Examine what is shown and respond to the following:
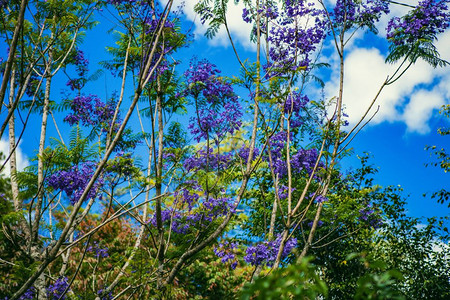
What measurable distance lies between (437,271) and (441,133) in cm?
329

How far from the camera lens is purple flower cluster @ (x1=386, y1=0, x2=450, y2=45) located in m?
5.47

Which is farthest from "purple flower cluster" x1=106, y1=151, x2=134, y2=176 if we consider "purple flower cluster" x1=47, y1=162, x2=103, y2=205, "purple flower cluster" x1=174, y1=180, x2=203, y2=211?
"purple flower cluster" x1=174, y1=180, x2=203, y2=211

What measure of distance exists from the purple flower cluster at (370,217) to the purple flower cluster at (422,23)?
13.3ft

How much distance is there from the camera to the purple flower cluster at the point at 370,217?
8.46 metres

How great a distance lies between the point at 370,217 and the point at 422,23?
4.72 meters

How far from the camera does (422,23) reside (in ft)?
18.0

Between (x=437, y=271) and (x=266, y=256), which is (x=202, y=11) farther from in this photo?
(x=437, y=271)

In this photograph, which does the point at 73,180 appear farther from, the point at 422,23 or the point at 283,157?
the point at 422,23

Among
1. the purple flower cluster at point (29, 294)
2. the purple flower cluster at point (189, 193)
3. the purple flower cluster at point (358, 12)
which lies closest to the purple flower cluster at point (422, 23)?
the purple flower cluster at point (358, 12)

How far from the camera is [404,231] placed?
930cm

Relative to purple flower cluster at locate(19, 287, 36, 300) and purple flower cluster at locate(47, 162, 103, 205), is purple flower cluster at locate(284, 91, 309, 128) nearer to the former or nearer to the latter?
purple flower cluster at locate(47, 162, 103, 205)

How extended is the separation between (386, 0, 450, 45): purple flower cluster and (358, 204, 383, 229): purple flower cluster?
13.3ft

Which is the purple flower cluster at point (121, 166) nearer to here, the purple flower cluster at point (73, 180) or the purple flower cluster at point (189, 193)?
the purple flower cluster at point (73, 180)

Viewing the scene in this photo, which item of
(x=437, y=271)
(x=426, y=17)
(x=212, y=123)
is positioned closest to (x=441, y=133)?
(x=437, y=271)
